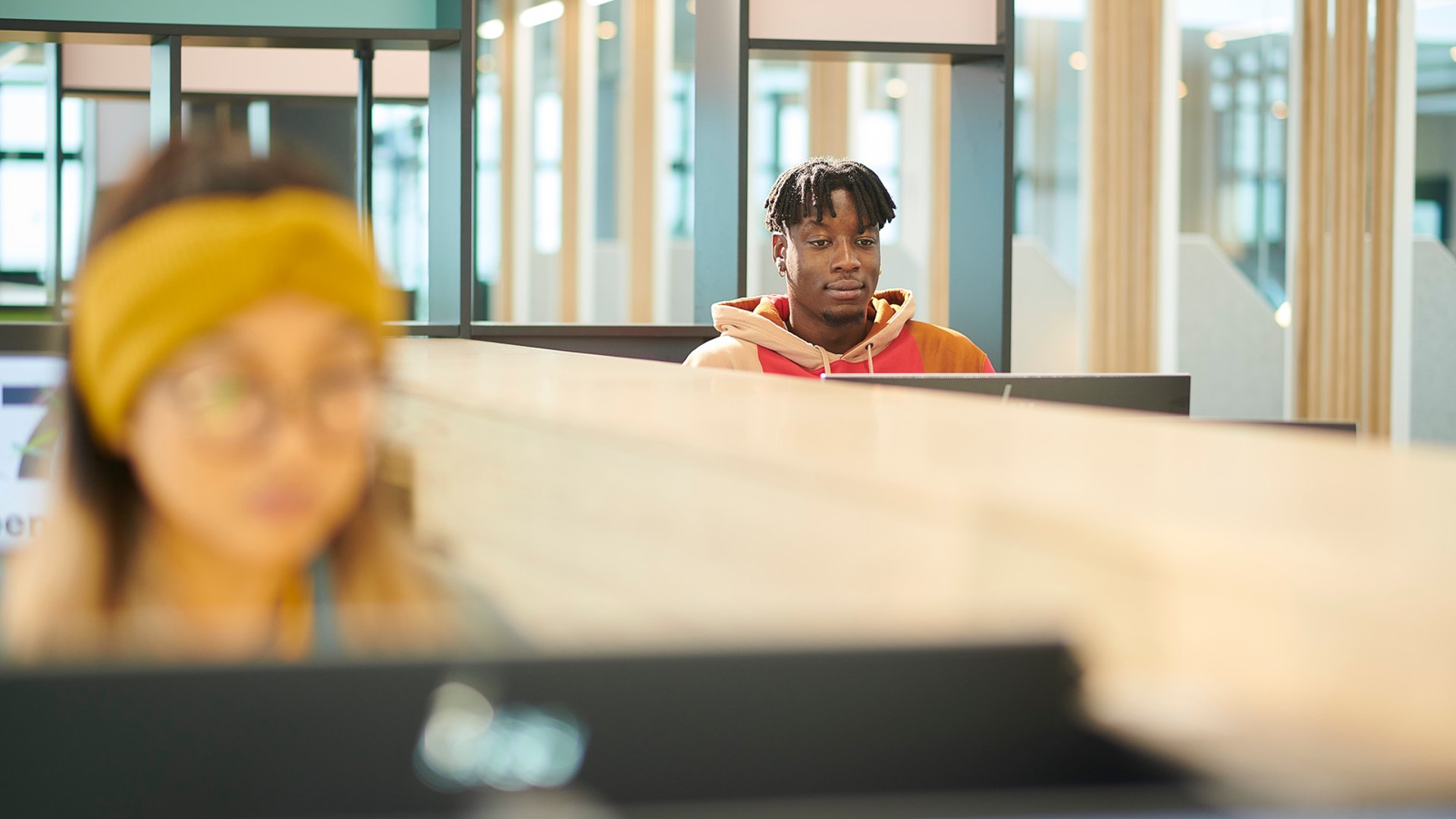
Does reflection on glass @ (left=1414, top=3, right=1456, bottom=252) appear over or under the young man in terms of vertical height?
over

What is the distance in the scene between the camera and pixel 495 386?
4.28ft

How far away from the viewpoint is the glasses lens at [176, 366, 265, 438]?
92 centimetres

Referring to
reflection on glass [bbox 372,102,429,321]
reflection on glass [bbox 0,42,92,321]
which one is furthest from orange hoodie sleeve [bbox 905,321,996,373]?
reflection on glass [bbox 372,102,429,321]

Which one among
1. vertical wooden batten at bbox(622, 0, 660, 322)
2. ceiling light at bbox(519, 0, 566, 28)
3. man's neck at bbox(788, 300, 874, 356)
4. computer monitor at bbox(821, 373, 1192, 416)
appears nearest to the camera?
computer monitor at bbox(821, 373, 1192, 416)

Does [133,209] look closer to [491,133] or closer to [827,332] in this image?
[827,332]

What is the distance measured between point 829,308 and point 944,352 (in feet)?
1.20

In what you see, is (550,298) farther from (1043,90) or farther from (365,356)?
(365,356)

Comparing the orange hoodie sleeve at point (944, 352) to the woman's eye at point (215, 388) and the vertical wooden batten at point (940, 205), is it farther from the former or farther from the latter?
the vertical wooden batten at point (940, 205)

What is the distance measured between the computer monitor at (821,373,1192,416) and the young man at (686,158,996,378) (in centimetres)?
101

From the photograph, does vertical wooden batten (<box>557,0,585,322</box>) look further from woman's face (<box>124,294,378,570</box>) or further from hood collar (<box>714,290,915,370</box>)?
woman's face (<box>124,294,378,570</box>)

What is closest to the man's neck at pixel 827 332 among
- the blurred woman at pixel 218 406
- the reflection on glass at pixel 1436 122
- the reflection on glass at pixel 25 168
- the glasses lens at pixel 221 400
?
the blurred woman at pixel 218 406

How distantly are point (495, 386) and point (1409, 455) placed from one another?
2.62ft

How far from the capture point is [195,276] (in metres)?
0.93

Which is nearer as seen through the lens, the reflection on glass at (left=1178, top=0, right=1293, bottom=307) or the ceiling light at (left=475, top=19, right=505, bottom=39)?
the reflection on glass at (left=1178, top=0, right=1293, bottom=307)
